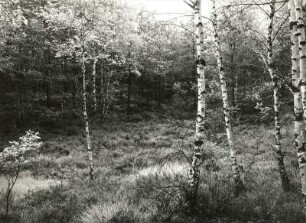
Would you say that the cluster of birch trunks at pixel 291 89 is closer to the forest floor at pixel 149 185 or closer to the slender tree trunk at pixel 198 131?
the slender tree trunk at pixel 198 131

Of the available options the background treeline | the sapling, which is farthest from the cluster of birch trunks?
the background treeline

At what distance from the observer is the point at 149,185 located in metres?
10.0

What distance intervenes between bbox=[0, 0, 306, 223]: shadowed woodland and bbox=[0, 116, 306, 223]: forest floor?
1.8 inches

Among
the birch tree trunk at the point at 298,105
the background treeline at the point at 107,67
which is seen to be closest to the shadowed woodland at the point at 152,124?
the birch tree trunk at the point at 298,105

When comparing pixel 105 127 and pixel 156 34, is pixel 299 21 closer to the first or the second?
pixel 105 127

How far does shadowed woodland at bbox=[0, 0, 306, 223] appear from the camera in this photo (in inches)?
304

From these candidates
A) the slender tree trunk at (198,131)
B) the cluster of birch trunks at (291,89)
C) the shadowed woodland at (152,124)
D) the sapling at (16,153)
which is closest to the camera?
the cluster of birch trunks at (291,89)

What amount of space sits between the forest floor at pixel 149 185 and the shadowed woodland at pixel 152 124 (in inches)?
1.8

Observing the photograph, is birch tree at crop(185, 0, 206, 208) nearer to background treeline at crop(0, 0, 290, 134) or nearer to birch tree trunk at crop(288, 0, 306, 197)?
birch tree trunk at crop(288, 0, 306, 197)

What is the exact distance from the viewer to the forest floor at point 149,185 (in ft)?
24.9

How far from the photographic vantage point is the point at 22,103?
25266 millimetres

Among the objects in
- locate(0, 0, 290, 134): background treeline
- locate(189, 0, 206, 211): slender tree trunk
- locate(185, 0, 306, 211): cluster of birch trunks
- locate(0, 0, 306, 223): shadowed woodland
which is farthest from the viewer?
locate(0, 0, 290, 134): background treeline

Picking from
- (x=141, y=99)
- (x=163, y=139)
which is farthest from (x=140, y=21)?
(x=163, y=139)

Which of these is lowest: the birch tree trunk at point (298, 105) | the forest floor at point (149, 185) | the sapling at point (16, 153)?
the forest floor at point (149, 185)
